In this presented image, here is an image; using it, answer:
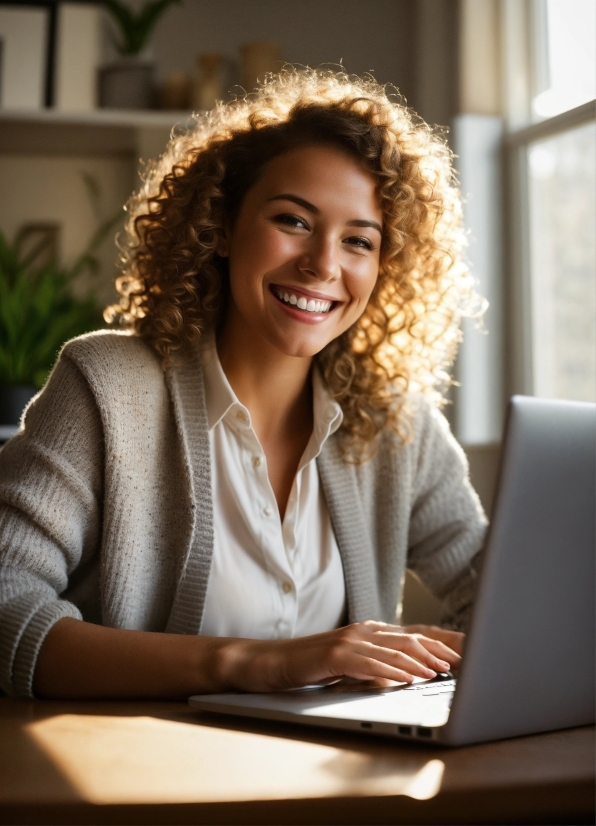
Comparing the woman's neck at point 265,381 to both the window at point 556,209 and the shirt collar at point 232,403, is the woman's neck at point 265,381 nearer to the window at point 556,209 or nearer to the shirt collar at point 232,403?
the shirt collar at point 232,403

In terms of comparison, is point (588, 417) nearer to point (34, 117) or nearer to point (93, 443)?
point (93, 443)

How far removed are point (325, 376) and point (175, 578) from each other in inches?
18.6

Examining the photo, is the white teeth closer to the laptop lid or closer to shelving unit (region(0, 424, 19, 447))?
the laptop lid

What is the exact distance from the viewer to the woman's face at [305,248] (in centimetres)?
145

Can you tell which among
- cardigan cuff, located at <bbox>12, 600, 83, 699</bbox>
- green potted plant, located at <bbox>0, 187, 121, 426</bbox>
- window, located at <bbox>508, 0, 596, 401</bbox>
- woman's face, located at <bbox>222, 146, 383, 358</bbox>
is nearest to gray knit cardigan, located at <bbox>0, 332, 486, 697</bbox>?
cardigan cuff, located at <bbox>12, 600, 83, 699</bbox>

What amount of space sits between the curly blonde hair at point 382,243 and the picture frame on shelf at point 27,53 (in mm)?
1375

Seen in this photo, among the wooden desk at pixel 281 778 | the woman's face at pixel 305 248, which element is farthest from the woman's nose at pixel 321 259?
the wooden desk at pixel 281 778

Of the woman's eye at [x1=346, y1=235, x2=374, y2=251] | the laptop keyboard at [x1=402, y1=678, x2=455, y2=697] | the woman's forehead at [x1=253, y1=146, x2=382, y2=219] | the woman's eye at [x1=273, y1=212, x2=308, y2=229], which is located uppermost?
the woman's forehead at [x1=253, y1=146, x2=382, y2=219]

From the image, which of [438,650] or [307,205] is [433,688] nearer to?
[438,650]

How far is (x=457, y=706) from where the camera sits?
0.74m

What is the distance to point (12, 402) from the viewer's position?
2.66 m

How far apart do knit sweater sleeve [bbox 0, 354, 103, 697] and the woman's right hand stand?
0.24 meters

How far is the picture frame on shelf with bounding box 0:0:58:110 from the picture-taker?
2895 mm

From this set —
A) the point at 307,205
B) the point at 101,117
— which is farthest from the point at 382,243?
the point at 101,117
